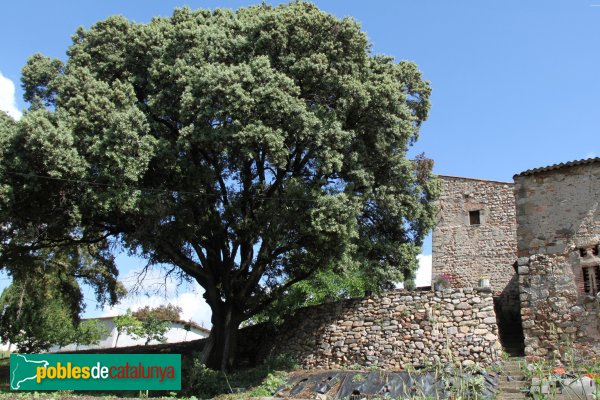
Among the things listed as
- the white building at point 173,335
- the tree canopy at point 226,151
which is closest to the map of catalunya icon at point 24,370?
the tree canopy at point 226,151

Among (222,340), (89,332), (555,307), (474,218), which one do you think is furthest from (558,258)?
(89,332)

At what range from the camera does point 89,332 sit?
30953mm

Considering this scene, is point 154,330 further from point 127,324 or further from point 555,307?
point 555,307

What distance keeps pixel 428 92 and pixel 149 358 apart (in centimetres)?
1131

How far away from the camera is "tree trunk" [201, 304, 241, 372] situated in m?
16.5

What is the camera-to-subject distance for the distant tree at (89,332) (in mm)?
29598

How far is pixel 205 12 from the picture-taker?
17.2 meters

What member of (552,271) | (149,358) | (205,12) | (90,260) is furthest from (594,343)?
(90,260)

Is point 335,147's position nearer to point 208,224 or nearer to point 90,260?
point 208,224

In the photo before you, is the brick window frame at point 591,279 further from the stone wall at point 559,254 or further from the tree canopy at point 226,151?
the tree canopy at point 226,151

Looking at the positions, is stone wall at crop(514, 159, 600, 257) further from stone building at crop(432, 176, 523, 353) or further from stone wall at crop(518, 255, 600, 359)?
stone building at crop(432, 176, 523, 353)

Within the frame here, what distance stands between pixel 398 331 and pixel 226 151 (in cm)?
666

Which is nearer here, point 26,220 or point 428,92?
point 26,220

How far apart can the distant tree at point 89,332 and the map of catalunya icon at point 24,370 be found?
55.1 feet
